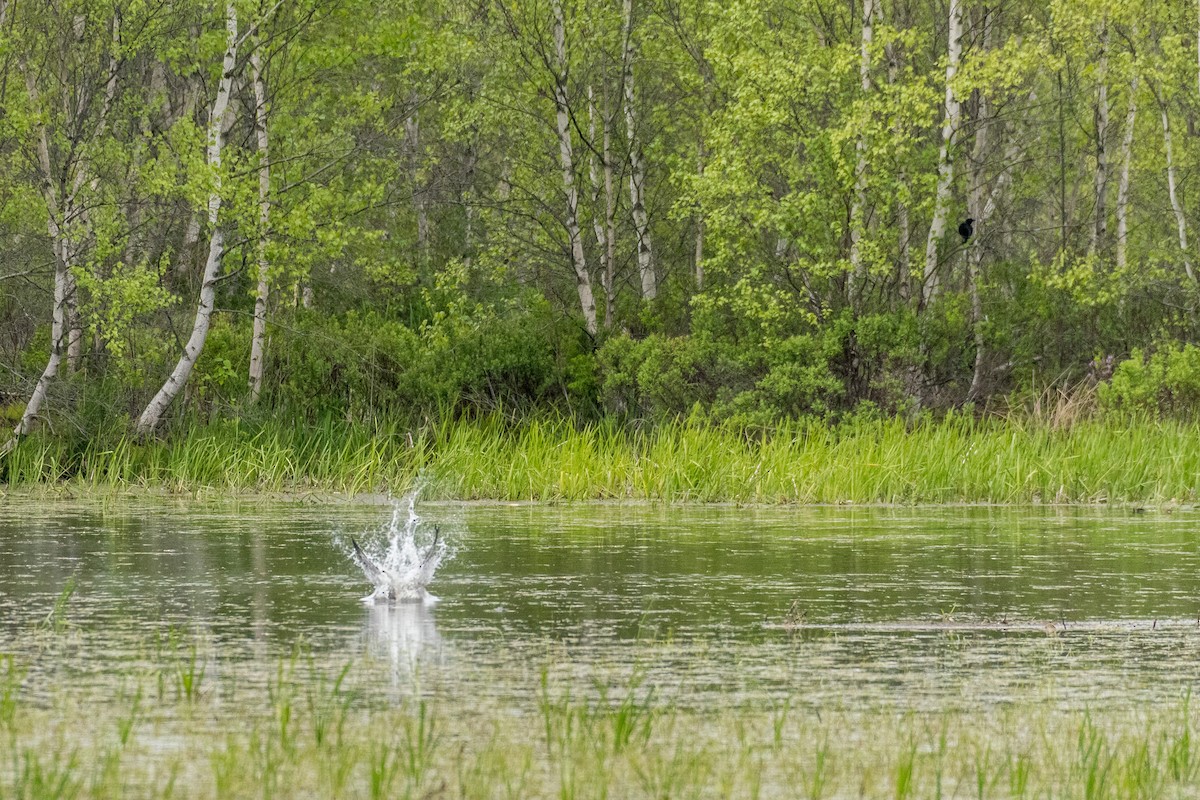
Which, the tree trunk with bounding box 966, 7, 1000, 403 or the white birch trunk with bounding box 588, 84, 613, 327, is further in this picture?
the white birch trunk with bounding box 588, 84, 613, 327

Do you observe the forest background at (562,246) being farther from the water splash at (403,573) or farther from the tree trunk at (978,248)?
the water splash at (403,573)

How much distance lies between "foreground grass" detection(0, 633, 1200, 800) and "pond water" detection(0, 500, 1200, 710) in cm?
26

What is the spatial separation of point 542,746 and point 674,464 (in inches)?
500

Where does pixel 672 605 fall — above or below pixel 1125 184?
below

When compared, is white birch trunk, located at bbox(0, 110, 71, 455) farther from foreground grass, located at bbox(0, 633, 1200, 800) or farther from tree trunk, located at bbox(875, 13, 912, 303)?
foreground grass, located at bbox(0, 633, 1200, 800)

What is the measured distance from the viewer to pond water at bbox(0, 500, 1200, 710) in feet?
24.7

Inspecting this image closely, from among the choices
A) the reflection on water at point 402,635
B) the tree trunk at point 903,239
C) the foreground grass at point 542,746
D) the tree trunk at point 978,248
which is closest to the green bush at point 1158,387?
the tree trunk at point 978,248

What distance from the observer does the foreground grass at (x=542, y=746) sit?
5.58 meters

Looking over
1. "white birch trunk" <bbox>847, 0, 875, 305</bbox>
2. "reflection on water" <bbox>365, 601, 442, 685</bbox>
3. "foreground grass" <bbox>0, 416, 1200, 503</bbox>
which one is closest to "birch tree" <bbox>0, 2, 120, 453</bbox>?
"foreground grass" <bbox>0, 416, 1200, 503</bbox>

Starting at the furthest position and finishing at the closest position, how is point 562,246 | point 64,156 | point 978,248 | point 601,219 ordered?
1. point 601,219
2. point 978,248
3. point 562,246
4. point 64,156

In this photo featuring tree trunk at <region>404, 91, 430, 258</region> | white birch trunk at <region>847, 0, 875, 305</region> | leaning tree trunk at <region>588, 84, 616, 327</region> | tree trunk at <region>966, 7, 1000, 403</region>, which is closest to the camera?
white birch trunk at <region>847, 0, 875, 305</region>

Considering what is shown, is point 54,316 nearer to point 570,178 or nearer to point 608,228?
point 570,178

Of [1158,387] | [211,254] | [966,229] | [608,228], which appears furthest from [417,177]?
[1158,387]

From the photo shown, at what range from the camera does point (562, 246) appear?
26.1 meters
